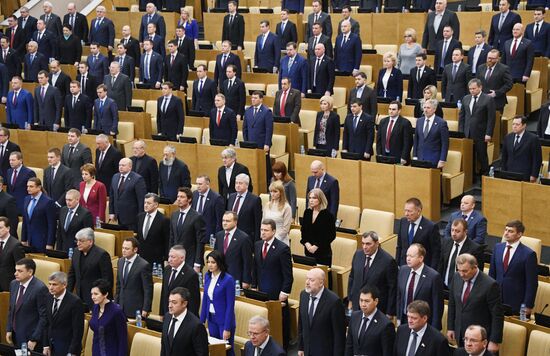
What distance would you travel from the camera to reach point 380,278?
8.02 m

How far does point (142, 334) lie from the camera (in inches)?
307

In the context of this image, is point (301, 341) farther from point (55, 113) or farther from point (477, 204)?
point (55, 113)

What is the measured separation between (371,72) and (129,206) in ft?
16.8

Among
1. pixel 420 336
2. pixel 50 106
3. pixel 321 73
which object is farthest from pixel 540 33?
pixel 420 336

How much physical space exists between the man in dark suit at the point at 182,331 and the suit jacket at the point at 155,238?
2099mm

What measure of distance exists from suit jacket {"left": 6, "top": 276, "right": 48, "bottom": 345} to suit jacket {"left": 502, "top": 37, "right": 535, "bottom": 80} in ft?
22.4

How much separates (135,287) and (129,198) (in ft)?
6.72

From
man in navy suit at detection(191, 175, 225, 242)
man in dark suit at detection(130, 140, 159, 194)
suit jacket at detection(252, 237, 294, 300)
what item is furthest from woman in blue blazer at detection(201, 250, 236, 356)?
man in dark suit at detection(130, 140, 159, 194)

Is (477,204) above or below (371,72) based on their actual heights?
below

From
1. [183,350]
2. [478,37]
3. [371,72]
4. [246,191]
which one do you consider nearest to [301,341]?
[183,350]

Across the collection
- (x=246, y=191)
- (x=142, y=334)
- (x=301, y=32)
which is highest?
(x=301, y=32)

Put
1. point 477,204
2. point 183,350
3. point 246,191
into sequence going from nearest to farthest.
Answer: point 183,350 < point 246,191 < point 477,204

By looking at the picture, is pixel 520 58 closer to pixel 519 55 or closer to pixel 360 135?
pixel 519 55

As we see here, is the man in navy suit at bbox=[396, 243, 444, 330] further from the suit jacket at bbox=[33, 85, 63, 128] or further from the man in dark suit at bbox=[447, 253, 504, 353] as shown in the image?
the suit jacket at bbox=[33, 85, 63, 128]
